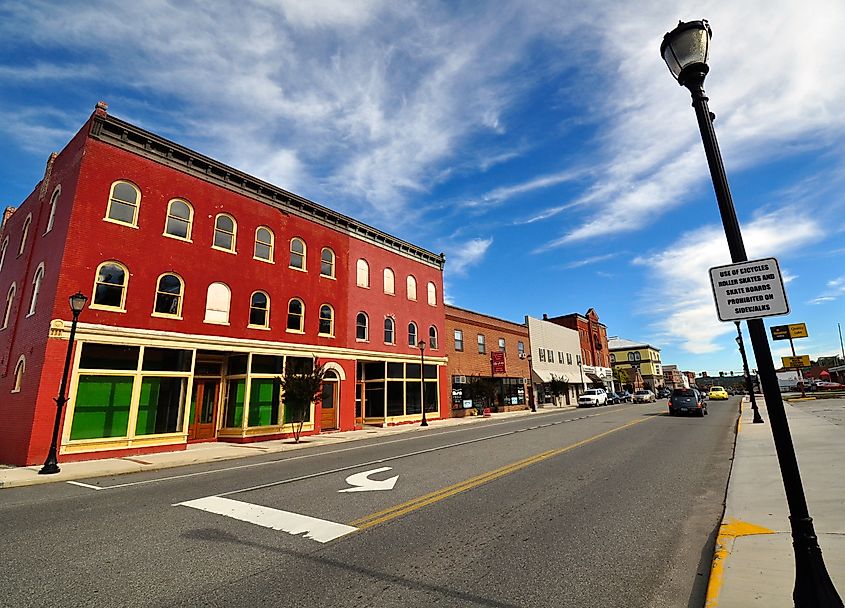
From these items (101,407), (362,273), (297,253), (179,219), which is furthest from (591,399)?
(101,407)

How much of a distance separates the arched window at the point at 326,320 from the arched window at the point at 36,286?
10.9m

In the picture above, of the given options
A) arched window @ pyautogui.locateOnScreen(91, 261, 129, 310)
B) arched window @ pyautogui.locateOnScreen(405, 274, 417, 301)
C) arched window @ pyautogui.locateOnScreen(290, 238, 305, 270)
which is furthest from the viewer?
arched window @ pyautogui.locateOnScreen(405, 274, 417, 301)

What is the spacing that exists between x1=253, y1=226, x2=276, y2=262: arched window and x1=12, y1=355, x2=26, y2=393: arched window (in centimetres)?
871

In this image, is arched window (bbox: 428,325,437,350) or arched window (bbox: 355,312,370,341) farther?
arched window (bbox: 428,325,437,350)

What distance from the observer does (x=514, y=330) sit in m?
42.1

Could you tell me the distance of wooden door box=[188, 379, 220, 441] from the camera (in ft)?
59.1

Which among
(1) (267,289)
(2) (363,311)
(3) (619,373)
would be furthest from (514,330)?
(3) (619,373)

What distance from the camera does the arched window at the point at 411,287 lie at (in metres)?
29.0

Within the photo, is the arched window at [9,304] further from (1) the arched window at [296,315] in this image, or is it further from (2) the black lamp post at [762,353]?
(2) the black lamp post at [762,353]

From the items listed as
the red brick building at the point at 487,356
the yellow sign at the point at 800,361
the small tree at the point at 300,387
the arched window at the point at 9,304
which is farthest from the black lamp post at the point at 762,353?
the yellow sign at the point at 800,361

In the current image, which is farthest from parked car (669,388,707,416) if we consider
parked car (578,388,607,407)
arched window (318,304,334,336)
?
arched window (318,304,334,336)

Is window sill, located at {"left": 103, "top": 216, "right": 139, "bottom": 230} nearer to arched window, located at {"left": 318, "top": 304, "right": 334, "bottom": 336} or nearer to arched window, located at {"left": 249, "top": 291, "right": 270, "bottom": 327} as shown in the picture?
arched window, located at {"left": 249, "top": 291, "right": 270, "bottom": 327}

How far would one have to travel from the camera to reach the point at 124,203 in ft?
52.6

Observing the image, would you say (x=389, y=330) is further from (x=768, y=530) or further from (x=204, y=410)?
(x=768, y=530)
